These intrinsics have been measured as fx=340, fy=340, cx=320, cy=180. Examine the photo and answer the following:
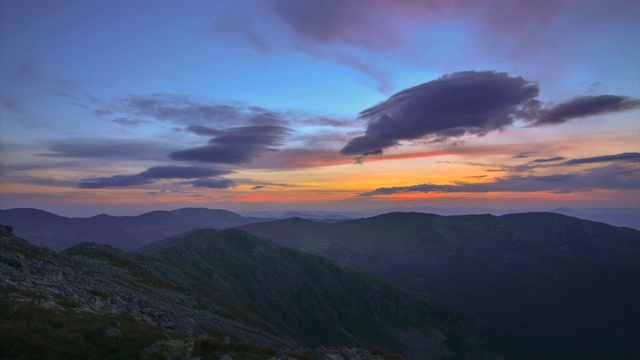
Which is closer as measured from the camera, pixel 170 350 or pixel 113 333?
pixel 170 350

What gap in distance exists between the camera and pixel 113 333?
26.4 metres

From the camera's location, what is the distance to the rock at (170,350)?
2494 centimetres

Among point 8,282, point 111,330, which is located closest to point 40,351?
point 111,330

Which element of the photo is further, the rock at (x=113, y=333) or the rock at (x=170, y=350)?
the rock at (x=113, y=333)

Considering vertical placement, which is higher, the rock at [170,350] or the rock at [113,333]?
the rock at [113,333]

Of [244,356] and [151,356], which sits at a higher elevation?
[151,356]

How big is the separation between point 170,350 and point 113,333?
189 inches

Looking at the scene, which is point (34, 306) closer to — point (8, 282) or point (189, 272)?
point (8, 282)

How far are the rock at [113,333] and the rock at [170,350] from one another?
9.92ft

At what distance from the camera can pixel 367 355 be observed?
4206 cm

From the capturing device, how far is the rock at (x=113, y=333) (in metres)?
26.1

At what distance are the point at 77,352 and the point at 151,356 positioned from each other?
181 inches

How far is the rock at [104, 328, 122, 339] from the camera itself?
26.1 m

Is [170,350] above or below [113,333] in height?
below
